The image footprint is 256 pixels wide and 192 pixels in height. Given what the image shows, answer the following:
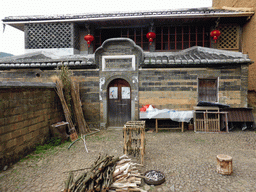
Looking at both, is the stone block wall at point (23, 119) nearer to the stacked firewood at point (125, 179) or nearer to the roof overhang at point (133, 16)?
the stacked firewood at point (125, 179)

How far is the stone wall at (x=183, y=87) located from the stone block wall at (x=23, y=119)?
14.4ft

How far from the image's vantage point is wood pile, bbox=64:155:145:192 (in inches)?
117

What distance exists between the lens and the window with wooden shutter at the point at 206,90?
827cm

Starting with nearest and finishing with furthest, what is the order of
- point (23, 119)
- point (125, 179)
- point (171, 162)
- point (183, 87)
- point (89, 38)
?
point (125, 179), point (171, 162), point (23, 119), point (183, 87), point (89, 38)

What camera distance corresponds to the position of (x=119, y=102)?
848 centimetres

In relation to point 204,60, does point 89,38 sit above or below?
above

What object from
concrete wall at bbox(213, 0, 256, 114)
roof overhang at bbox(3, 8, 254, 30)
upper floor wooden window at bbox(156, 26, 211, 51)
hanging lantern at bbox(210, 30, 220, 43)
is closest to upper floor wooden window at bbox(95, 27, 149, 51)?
roof overhang at bbox(3, 8, 254, 30)

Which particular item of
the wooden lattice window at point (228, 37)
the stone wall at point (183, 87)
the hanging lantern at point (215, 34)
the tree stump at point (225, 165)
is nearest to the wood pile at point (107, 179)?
the tree stump at point (225, 165)

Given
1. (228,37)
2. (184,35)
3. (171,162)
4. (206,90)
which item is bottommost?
(171,162)

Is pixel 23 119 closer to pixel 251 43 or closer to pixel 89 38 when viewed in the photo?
pixel 89 38

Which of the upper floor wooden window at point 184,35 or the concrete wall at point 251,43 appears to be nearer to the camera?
the concrete wall at point 251,43

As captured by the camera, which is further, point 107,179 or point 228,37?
point 228,37

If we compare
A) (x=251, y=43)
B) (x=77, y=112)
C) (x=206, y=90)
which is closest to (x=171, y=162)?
(x=77, y=112)

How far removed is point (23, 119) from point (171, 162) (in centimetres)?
467
